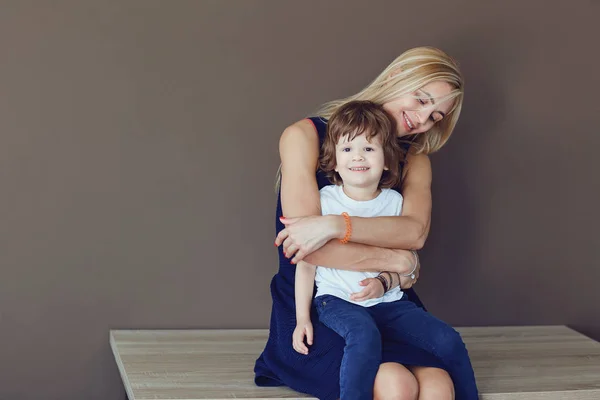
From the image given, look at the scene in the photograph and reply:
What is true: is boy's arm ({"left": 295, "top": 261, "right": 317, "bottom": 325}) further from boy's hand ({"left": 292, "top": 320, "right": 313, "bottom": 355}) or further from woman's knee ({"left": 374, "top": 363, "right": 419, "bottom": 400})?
woman's knee ({"left": 374, "top": 363, "right": 419, "bottom": 400})

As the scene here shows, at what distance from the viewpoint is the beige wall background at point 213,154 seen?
114 inches

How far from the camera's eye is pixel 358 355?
219 cm

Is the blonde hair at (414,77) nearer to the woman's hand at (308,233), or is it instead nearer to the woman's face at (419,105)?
the woman's face at (419,105)

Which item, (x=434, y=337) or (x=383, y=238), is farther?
(x=383, y=238)

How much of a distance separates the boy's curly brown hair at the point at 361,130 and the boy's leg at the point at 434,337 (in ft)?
1.45

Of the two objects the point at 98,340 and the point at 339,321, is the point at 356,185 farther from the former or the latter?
the point at 98,340

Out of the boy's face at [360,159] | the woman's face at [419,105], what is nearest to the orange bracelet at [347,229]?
the boy's face at [360,159]

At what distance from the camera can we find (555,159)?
3.49 meters

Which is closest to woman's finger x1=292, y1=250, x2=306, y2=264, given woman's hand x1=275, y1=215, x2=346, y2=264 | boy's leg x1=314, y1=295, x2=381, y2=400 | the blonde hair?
woman's hand x1=275, y1=215, x2=346, y2=264

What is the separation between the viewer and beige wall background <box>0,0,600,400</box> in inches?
114

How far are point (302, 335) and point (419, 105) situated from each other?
0.82 metres

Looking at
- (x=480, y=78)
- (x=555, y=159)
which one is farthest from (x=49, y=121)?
(x=555, y=159)

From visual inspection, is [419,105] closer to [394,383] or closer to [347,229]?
[347,229]

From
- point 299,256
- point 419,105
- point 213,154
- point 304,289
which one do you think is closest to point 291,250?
point 299,256
